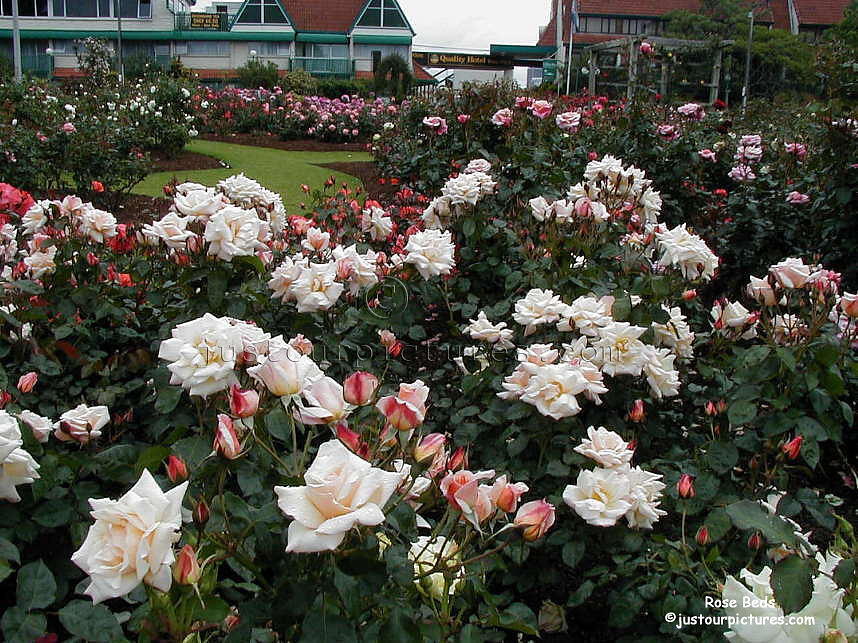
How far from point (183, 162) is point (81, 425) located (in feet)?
32.9

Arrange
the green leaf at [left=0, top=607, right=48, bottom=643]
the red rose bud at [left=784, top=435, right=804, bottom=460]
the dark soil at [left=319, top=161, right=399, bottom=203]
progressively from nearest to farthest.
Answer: the green leaf at [left=0, top=607, right=48, bottom=643]
the red rose bud at [left=784, top=435, right=804, bottom=460]
the dark soil at [left=319, top=161, right=399, bottom=203]

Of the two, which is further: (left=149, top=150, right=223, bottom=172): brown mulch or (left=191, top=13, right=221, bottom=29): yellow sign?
(left=191, top=13, right=221, bottom=29): yellow sign

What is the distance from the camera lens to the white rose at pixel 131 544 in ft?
2.56

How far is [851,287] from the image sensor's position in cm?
362

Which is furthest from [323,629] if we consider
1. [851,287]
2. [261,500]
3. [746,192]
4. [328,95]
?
[328,95]

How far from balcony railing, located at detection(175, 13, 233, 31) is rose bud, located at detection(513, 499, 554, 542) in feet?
128

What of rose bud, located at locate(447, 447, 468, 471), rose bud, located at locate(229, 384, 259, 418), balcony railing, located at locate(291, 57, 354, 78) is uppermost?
balcony railing, located at locate(291, 57, 354, 78)

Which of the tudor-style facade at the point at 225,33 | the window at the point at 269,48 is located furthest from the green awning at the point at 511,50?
the window at the point at 269,48

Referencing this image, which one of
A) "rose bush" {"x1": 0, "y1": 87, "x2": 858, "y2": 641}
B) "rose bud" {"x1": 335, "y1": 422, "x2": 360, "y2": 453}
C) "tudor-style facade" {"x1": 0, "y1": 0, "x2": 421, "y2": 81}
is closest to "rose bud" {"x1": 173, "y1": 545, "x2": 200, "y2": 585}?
"rose bush" {"x1": 0, "y1": 87, "x2": 858, "y2": 641}

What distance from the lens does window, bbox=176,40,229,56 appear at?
1431 inches

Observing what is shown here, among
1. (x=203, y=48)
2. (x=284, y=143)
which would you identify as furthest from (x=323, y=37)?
(x=284, y=143)

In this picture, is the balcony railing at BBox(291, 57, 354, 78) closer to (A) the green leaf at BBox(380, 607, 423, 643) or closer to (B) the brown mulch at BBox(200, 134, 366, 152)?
(B) the brown mulch at BBox(200, 134, 366, 152)

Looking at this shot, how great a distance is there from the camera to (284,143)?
14516 mm

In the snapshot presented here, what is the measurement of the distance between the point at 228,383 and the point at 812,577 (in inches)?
34.9
